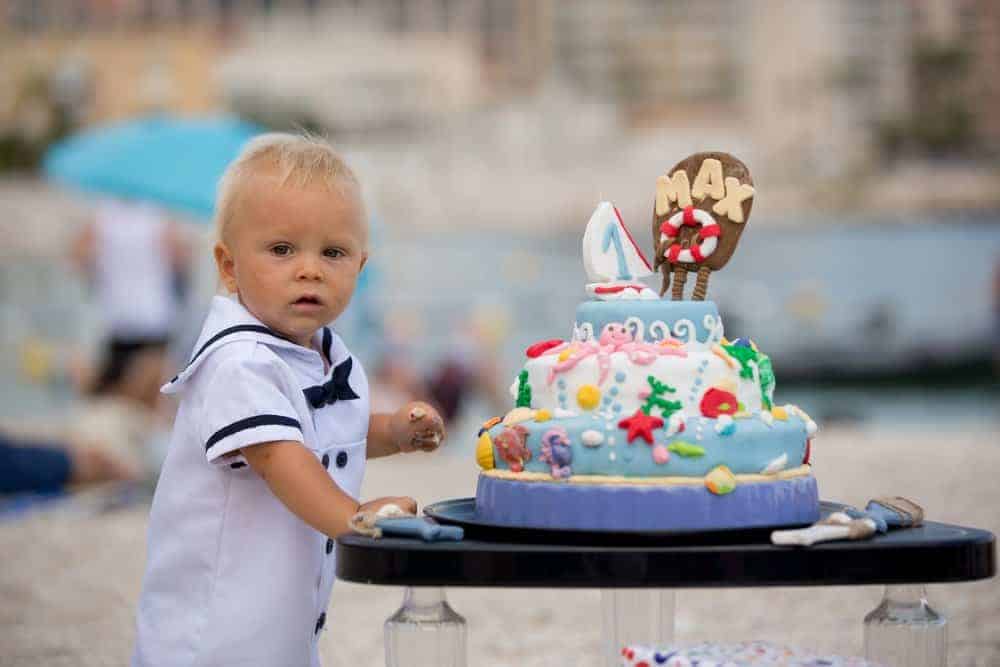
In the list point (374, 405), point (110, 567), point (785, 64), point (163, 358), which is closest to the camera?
point (110, 567)

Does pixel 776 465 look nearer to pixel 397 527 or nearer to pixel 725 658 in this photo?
pixel 725 658

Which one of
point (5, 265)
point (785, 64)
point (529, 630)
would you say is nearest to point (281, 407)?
point (529, 630)

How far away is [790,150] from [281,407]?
55.4 m

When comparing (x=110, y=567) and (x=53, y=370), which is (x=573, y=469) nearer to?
(x=110, y=567)

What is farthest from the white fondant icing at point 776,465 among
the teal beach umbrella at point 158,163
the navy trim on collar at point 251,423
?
the teal beach umbrella at point 158,163

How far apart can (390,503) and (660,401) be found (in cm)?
44

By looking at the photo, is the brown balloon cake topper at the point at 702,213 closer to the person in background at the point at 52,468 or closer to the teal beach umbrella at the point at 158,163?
the person in background at the point at 52,468

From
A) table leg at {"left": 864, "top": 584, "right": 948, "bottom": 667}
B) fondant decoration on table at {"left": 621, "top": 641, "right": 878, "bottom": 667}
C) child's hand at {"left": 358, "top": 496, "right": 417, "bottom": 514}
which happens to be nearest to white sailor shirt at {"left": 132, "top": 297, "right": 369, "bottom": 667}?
child's hand at {"left": 358, "top": 496, "right": 417, "bottom": 514}

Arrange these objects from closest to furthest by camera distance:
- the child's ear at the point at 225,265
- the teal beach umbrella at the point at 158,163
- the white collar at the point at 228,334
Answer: the white collar at the point at 228,334
the child's ear at the point at 225,265
the teal beach umbrella at the point at 158,163

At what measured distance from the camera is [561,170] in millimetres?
57625

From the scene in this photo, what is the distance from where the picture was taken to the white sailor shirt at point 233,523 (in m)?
2.55

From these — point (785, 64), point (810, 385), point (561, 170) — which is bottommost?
point (810, 385)

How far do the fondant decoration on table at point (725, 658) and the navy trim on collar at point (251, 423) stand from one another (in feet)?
2.01

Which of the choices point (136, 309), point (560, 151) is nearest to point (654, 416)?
point (136, 309)
